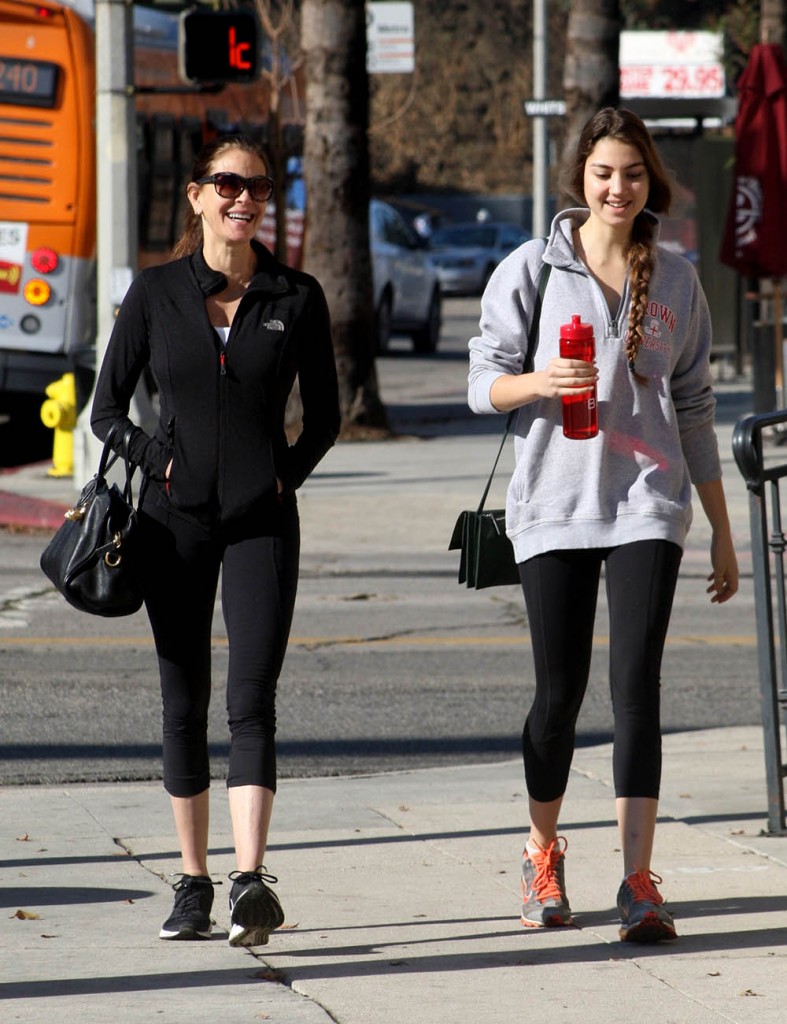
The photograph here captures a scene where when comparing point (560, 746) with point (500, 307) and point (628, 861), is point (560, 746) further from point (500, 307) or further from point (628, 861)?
point (500, 307)

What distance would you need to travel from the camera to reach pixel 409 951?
14.9 feet

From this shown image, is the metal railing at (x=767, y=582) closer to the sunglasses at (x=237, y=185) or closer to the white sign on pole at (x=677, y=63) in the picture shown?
the sunglasses at (x=237, y=185)

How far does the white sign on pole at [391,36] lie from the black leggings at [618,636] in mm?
33668

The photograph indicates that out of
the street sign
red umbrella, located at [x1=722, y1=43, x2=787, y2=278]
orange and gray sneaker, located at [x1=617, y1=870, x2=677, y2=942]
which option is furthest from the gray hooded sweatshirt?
the street sign

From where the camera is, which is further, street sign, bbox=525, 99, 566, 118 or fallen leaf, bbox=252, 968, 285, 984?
street sign, bbox=525, 99, 566, 118

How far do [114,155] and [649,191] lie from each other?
357 inches

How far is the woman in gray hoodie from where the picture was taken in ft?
15.1

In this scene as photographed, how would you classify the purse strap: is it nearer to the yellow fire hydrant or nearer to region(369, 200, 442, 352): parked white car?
the yellow fire hydrant

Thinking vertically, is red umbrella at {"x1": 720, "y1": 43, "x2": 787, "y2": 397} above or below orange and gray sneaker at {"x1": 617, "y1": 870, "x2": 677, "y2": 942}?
above

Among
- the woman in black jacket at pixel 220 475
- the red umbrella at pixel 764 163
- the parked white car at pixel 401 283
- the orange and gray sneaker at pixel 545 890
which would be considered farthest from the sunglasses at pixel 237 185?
the parked white car at pixel 401 283

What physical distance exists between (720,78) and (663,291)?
48.5 meters

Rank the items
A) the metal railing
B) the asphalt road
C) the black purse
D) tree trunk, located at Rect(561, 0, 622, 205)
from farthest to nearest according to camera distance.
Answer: tree trunk, located at Rect(561, 0, 622, 205)
the asphalt road
the metal railing
the black purse

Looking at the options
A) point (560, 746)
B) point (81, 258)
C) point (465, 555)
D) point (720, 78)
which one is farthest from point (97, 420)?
point (720, 78)

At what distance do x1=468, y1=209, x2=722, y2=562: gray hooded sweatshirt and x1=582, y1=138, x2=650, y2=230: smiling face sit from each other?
0.13 metres
